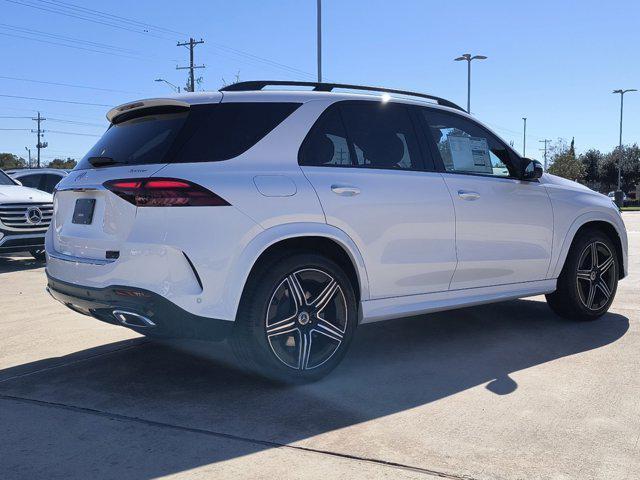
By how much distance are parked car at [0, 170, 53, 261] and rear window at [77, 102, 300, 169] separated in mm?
6922

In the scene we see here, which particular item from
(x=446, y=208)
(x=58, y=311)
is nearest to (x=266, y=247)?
(x=446, y=208)

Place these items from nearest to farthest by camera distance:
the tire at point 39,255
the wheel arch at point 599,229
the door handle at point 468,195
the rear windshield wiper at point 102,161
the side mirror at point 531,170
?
the rear windshield wiper at point 102,161, the door handle at point 468,195, the side mirror at point 531,170, the wheel arch at point 599,229, the tire at point 39,255

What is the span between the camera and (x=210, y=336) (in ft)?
12.1

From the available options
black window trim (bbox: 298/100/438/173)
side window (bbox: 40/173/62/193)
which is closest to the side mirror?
A: black window trim (bbox: 298/100/438/173)

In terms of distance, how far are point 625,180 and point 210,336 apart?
276ft

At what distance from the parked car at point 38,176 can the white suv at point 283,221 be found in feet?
32.8

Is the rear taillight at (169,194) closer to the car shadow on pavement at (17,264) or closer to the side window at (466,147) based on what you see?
the side window at (466,147)

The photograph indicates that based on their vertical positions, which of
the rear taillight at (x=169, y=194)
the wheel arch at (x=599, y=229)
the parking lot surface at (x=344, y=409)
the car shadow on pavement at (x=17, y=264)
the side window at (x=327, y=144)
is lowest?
the car shadow on pavement at (x=17, y=264)

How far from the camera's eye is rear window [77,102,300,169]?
150 inches

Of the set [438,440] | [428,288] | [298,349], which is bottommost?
[438,440]

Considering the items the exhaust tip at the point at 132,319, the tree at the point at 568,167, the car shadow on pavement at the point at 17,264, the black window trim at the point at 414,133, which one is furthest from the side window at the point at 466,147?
the tree at the point at 568,167

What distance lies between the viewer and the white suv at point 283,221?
3631mm

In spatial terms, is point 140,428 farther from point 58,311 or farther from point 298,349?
point 58,311

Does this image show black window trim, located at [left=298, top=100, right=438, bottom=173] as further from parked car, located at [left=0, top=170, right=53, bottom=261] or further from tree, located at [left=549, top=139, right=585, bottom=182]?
tree, located at [left=549, top=139, right=585, bottom=182]
